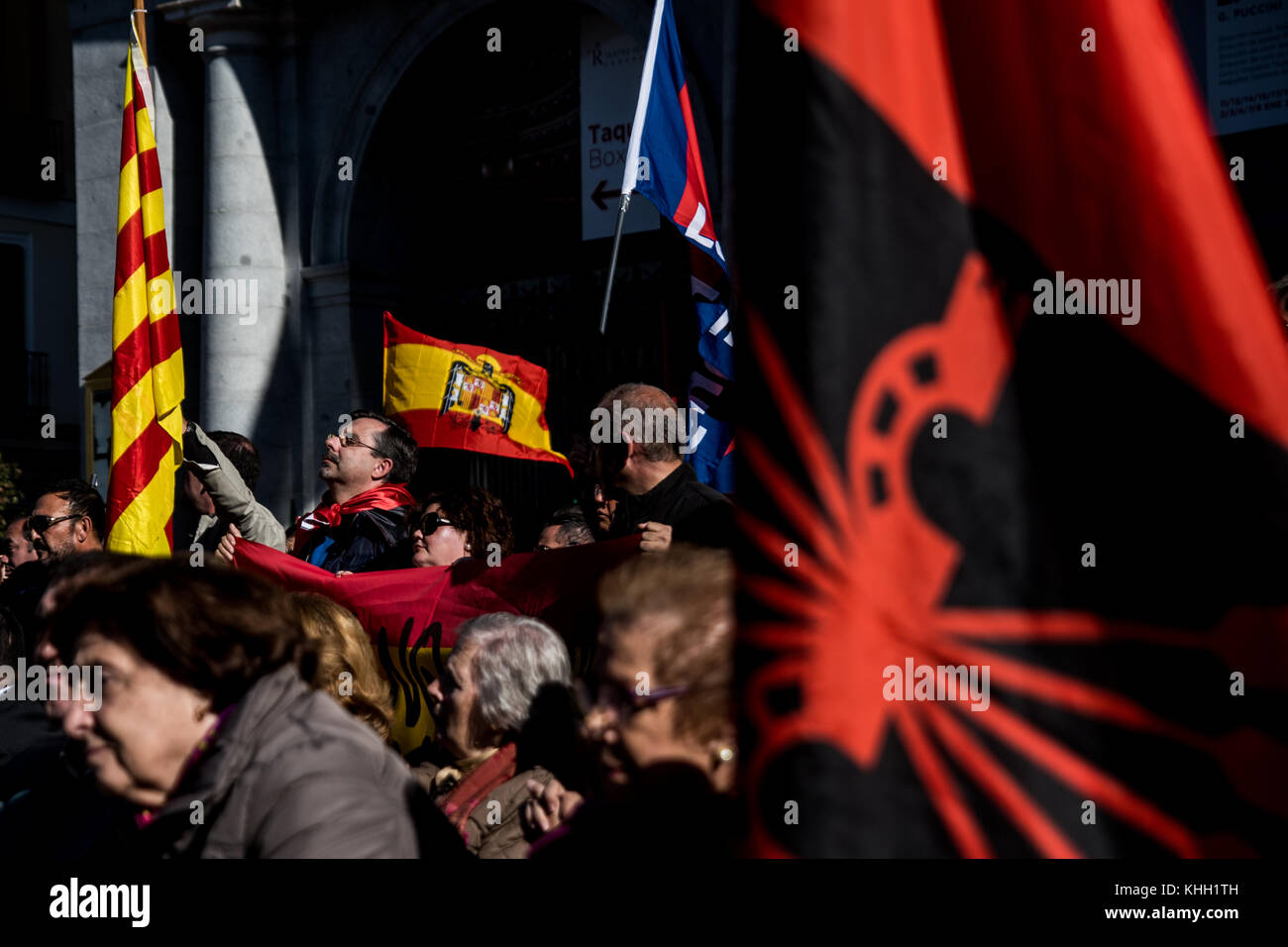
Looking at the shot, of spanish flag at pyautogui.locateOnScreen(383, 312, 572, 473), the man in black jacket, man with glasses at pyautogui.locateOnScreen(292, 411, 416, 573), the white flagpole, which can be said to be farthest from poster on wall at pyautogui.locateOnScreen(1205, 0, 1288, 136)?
man with glasses at pyautogui.locateOnScreen(292, 411, 416, 573)

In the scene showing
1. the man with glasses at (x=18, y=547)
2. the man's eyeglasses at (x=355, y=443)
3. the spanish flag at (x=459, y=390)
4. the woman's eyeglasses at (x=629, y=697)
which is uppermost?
the spanish flag at (x=459, y=390)

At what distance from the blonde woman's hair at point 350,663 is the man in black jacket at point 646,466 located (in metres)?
0.98

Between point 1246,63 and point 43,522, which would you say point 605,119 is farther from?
point 43,522

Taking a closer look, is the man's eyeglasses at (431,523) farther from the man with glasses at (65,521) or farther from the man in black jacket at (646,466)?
the man with glasses at (65,521)

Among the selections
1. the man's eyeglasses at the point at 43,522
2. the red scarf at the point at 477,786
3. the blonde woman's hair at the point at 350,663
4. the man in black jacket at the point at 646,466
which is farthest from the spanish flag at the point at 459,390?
the red scarf at the point at 477,786

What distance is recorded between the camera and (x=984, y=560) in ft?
4.58

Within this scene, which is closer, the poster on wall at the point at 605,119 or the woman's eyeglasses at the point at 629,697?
the woman's eyeglasses at the point at 629,697

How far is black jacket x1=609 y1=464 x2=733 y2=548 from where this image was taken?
454 cm

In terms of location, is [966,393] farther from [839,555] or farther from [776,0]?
[776,0]

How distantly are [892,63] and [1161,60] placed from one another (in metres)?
0.27

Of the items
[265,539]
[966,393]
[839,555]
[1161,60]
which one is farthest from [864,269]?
[265,539]

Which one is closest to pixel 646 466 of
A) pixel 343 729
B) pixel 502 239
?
pixel 343 729

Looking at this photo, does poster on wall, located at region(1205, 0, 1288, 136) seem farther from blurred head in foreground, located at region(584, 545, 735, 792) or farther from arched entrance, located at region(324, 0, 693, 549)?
blurred head in foreground, located at region(584, 545, 735, 792)

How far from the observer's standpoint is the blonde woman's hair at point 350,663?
12.8 feet
